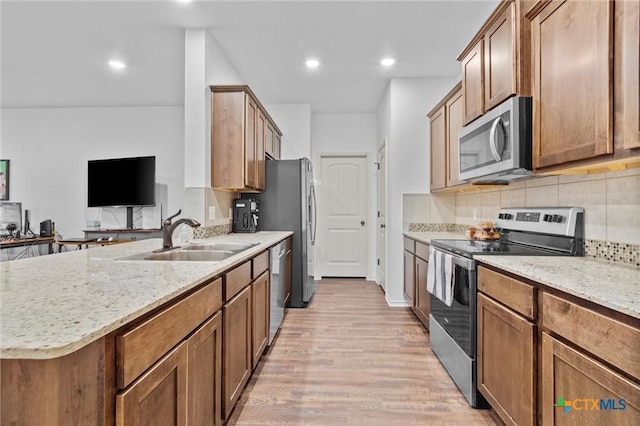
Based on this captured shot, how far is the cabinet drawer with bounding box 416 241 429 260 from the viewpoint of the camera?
285cm

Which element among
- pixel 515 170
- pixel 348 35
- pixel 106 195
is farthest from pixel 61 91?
pixel 515 170

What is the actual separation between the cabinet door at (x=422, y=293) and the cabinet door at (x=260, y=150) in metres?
1.77

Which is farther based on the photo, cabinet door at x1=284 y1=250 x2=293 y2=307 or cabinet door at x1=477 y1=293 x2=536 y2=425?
cabinet door at x1=284 y1=250 x2=293 y2=307

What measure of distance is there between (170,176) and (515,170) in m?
4.72

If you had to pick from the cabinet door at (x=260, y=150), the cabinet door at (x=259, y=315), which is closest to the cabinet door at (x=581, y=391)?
the cabinet door at (x=259, y=315)

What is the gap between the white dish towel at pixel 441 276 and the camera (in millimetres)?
2146

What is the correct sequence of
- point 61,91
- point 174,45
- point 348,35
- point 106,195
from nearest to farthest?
point 348,35 < point 174,45 < point 61,91 < point 106,195

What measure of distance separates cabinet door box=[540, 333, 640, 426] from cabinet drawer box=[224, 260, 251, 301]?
137 centimetres

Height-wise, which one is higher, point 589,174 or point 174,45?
point 174,45

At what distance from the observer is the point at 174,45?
311cm

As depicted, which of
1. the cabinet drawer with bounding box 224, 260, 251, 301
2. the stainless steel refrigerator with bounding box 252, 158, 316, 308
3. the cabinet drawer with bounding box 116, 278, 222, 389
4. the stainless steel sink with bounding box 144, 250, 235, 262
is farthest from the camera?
the stainless steel refrigerator with bounding box 252, 158, 316, 308

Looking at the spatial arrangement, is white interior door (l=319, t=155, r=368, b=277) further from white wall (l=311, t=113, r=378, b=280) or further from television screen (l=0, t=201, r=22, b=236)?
television screen (l=0, t=201, r=22, b=236)

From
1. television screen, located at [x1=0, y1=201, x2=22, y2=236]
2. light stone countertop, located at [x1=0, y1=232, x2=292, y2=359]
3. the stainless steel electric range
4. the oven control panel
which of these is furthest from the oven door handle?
television screen, located at [x1=0, y1=201, x2=22, y2=236]

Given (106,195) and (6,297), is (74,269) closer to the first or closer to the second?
(6,297)
